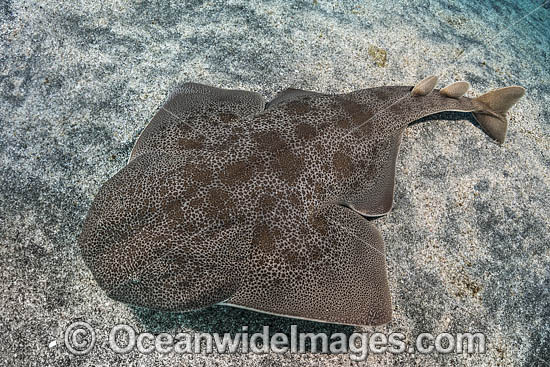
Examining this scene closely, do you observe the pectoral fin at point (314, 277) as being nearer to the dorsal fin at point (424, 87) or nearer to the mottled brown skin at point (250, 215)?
the mottled brown skin at point (250, 215)

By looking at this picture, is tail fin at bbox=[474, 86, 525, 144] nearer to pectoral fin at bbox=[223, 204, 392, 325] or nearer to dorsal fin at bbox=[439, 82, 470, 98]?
dorsal fin at bbox=[439, 82, 470, 98]

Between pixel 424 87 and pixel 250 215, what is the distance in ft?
8.47

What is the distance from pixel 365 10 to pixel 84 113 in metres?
4.29

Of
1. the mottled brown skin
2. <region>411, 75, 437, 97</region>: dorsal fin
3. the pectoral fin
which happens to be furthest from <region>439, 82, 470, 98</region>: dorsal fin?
the pectoral fin

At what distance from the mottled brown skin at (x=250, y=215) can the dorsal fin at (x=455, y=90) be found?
1.31 meters

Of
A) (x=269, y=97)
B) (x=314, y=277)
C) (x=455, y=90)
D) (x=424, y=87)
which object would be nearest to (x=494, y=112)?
(x=455, y=90)

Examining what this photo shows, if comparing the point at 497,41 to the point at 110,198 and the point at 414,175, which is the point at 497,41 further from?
the point at 110,198

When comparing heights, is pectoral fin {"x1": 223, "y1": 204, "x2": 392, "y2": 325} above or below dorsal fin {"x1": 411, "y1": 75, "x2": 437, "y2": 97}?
below

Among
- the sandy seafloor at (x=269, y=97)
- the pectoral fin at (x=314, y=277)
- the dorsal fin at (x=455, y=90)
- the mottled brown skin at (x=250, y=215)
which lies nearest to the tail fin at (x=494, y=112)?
the sandy seafloor at (x=269, y=97)

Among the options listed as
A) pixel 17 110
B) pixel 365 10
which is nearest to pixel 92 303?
pixel 17 110

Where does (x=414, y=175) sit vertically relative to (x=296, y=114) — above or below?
below

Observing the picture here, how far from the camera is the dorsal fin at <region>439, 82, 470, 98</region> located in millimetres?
3949

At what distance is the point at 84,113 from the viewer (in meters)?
3.86

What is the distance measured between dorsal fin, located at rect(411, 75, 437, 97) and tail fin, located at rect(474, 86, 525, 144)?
2.85 ft
